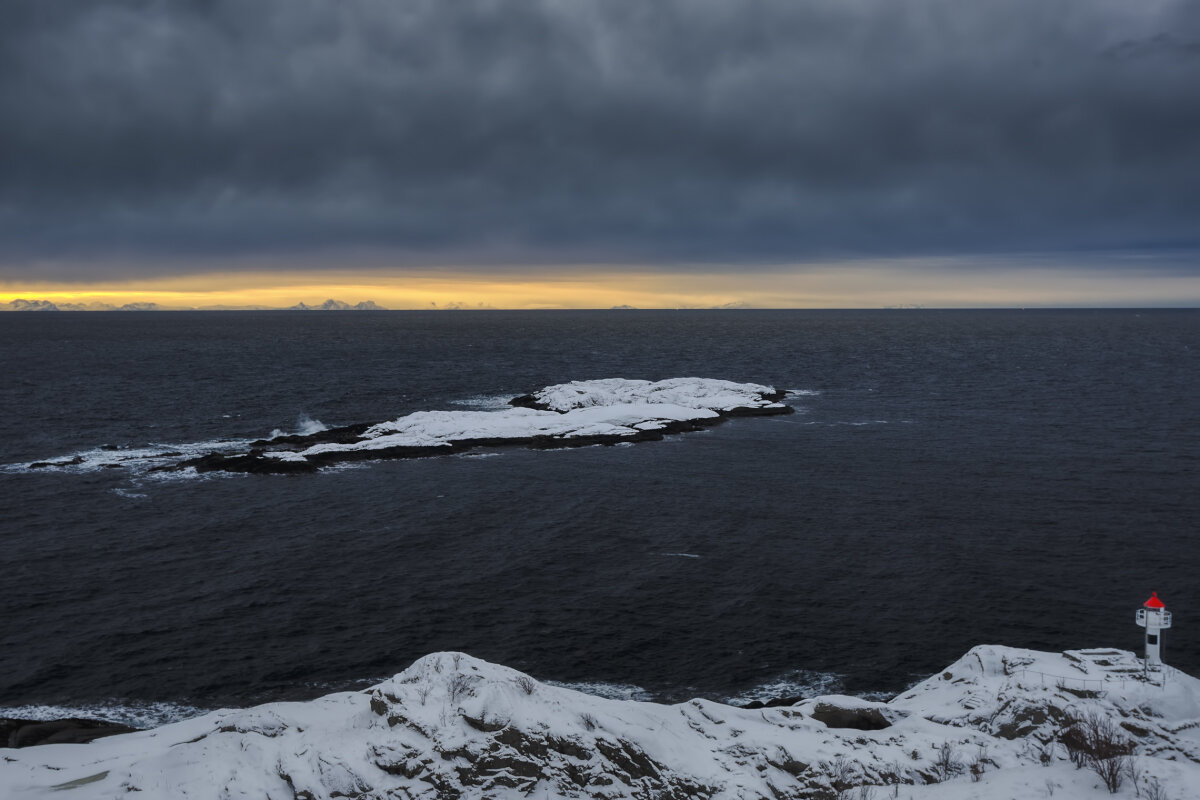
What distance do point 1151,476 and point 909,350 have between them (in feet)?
400

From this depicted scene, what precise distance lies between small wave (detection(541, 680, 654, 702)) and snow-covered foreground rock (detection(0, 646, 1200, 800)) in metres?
6.34

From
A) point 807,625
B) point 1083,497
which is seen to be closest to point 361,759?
point 807,625

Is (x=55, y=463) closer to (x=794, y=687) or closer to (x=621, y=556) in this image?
(x=621, y=556)

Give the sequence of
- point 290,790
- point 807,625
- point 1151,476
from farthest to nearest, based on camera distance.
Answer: point 1151,476 → point 807,625 → point 290,790

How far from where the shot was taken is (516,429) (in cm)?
6631

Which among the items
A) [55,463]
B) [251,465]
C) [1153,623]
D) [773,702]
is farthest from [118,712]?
[55,463]

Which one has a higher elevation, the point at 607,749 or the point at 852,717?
the point at 607,749

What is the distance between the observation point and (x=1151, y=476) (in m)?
49.9

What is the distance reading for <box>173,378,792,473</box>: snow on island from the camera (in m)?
57.6

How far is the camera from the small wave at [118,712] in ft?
76.7

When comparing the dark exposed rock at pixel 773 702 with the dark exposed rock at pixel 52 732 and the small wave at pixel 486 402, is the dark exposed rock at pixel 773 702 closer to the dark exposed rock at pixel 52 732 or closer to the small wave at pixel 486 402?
the dark exposed rock at pixel 52 732

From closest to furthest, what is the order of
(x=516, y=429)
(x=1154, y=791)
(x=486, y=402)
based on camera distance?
1. (x=1154, y=791)
2. (x=516, y=429)
3. (x=486, y=402)

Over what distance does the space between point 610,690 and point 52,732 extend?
563 inches

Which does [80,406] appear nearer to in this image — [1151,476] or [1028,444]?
[1028,444]
